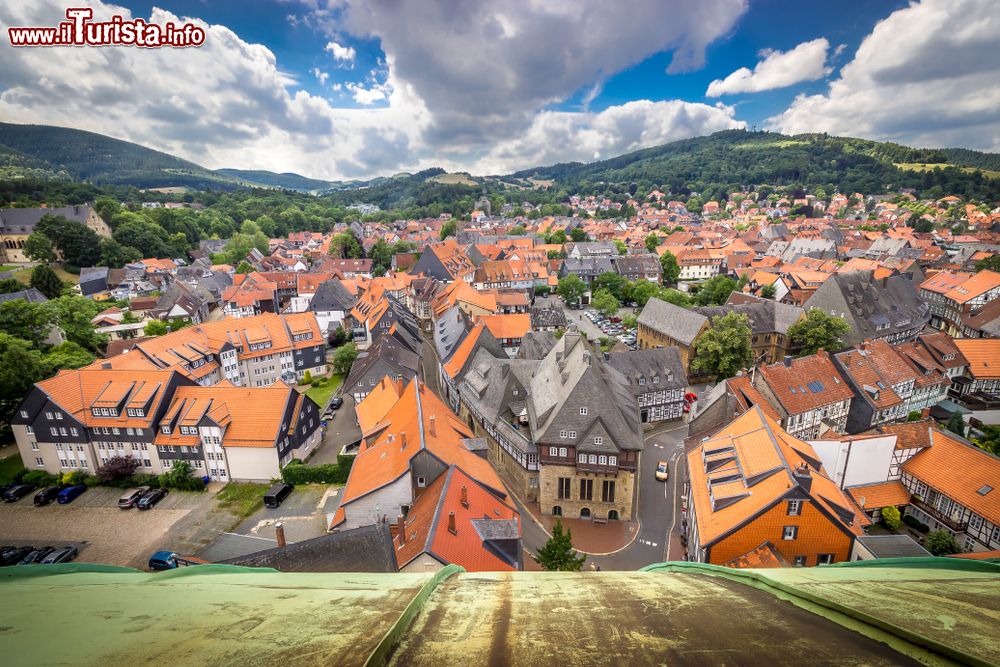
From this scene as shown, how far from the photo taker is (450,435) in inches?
1118

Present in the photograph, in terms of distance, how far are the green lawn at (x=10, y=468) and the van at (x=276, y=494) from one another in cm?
2091

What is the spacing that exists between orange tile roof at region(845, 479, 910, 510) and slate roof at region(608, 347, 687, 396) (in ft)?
47.7

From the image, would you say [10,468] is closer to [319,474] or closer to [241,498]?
[241,498]

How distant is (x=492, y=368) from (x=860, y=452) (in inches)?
1007

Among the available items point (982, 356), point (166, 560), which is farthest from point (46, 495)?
point (982, 356)

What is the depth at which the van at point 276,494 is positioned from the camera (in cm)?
3053

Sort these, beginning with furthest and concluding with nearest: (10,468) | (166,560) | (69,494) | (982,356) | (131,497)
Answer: (982,356)
(10,468)
(69,494)
(131,497)
(166,560)

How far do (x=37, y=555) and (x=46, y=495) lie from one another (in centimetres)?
808

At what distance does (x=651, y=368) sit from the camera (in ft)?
136

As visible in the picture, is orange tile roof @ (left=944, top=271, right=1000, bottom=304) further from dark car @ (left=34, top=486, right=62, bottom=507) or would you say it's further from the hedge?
dark car @ (left=34, top=486, right=62, bottom=507)

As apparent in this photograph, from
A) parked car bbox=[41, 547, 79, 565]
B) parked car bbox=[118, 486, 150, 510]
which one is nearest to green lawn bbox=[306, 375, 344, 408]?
parked car bbox=[118, 486, 150, 510]

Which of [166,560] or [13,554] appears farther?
[13,554]

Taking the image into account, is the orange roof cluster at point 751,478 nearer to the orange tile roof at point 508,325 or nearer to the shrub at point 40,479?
the orange tile roof at point 508,325

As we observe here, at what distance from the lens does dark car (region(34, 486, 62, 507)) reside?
104ft
